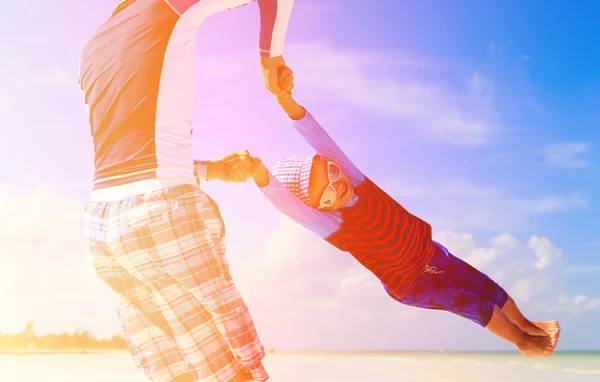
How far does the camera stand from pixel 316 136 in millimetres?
2209

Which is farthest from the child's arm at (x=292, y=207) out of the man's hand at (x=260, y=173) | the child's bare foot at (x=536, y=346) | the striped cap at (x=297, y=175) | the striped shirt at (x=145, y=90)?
the child's bare foot at (x=536, y=346)

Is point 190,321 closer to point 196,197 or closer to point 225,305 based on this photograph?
point 225,305

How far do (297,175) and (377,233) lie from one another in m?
0.38

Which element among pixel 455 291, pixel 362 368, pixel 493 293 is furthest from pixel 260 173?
pixel 362 368

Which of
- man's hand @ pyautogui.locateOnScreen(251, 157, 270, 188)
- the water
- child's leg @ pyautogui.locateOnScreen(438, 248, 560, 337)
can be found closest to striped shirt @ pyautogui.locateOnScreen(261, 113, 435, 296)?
child's leg @ pyautogui.locateOnScreen(438, 248, 560, 337)

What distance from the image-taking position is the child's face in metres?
2.26

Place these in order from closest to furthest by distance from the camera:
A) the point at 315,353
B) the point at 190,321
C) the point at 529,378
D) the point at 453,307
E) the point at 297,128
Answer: the point at 190,321 < the point at 297,128 < the point at 453,307 < the point at 315,353 < the point at 529,378

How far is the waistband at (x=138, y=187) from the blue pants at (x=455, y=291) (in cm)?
141

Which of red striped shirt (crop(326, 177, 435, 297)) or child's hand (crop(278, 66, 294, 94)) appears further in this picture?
red striped shirt (crop(326, 177, 435, 297))

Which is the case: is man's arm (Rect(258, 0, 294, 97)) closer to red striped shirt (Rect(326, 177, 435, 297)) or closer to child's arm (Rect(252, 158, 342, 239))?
child's arm (Rect(252, 158, 342, 239))

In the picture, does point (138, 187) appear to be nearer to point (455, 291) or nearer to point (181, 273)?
point (181, 273)

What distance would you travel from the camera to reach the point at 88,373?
3.57 metres

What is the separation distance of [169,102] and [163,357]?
0.51 meters

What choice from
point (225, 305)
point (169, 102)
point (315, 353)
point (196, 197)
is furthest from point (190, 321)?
point (315, 353)
